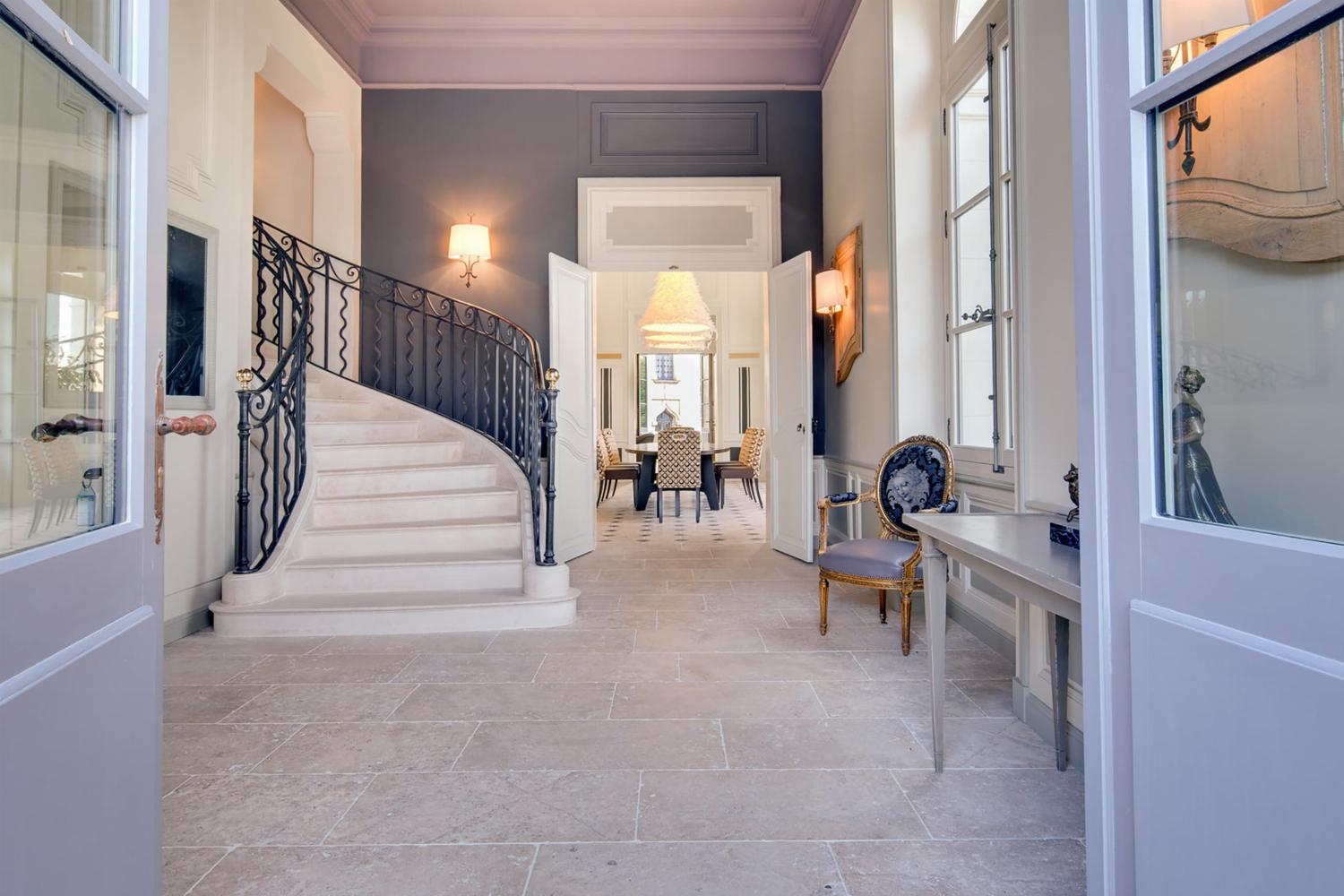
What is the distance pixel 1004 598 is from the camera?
3137 millimetres

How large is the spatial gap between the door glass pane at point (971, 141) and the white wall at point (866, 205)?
415mm

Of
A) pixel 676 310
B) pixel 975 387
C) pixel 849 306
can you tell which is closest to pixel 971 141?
pixel 975 387

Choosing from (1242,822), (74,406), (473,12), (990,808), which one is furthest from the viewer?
(473,12)

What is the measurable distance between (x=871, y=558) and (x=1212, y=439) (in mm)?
2469

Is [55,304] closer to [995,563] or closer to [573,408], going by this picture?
[995,563]

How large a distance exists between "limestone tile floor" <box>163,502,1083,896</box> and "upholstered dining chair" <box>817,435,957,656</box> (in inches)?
11.8

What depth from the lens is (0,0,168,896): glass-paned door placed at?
30.2 inches

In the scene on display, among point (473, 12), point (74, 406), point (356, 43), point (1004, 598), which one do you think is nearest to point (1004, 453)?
point (1004, 598)

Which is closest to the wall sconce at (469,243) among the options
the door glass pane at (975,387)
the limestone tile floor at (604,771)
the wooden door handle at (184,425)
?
the limestone tile floor at (604,771)

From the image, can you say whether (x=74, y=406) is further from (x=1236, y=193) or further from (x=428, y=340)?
(x=428, y=340)

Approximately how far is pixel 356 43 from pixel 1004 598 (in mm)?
6219

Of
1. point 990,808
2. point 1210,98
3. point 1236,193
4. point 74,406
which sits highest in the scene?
point 1210,98

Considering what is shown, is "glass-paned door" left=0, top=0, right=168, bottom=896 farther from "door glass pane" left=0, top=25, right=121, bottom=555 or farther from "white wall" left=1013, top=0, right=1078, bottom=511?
"white wall" left=1013, top=0, right=1078, bottom=511

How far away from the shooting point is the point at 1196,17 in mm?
897
